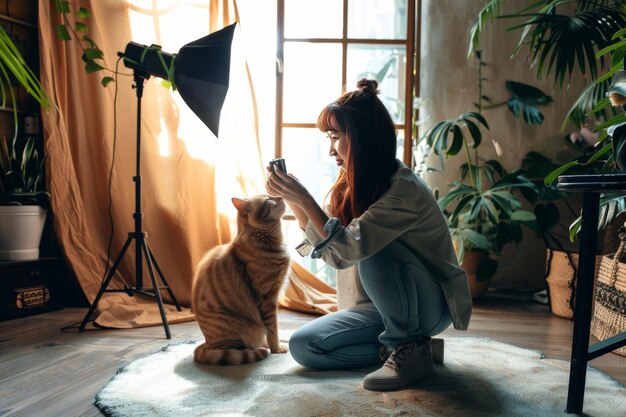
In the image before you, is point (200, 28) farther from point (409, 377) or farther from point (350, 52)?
point (409, 377)

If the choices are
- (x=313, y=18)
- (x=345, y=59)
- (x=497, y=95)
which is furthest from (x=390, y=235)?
(x=497, y=95)

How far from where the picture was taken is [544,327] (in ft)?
7.82

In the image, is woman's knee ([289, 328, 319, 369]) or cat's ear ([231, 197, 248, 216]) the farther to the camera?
cat's ear ([231, 197, 248, 216])

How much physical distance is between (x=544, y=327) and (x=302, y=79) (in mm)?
1750

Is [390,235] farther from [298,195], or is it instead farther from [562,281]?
[562,281]

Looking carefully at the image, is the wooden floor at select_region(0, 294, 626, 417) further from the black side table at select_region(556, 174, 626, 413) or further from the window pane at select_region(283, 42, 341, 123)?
the window pane at select_region(283, 42, 341, 123)

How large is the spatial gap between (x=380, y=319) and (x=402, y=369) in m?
0.25

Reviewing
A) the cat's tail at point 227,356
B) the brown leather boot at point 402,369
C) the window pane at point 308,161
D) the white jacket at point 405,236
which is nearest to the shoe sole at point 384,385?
the brown leather boot at point 402,369

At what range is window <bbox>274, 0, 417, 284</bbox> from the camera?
9.46 feet

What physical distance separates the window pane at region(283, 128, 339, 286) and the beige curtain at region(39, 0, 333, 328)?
0.83ft

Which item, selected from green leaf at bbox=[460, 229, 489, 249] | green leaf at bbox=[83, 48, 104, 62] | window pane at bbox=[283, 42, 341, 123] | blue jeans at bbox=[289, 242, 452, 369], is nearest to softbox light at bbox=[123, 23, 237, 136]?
green leaf at bbox=[83, 48, 104, 62]

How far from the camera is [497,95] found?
3.31 meters

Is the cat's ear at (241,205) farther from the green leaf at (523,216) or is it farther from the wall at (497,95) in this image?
the wall at (497,95)

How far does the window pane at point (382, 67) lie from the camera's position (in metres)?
2.91
